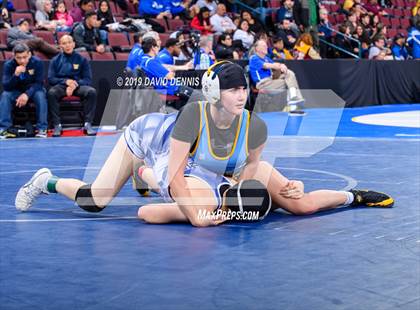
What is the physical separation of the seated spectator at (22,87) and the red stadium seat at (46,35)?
81.4 inches

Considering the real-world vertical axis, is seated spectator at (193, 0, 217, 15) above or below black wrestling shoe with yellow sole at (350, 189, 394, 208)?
below

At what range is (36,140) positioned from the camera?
11.3 metres

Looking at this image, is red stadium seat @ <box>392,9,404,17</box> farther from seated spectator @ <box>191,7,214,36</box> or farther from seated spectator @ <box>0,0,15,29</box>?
seated spectator @ <box>0,0,15,29</box>

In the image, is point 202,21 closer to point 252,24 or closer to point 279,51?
point 279,51

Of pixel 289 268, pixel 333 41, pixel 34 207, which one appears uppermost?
pixel 289 268

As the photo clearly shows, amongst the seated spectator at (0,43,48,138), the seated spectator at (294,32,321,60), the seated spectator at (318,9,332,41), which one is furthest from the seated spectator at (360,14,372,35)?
the seated spectator at (0,43,48,138)

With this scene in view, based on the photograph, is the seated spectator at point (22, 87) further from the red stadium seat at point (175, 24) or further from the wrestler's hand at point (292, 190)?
the wrestler's hand at point (292, 190)

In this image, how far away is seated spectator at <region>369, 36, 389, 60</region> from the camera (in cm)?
2119

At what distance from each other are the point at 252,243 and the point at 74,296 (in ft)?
4.50

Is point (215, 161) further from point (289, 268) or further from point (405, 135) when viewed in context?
point (405, 135)

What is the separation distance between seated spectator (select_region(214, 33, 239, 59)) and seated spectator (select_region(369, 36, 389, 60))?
536 cm

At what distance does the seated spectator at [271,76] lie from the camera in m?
16.0

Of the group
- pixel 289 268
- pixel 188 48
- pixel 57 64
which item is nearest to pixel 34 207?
pixel 289 268

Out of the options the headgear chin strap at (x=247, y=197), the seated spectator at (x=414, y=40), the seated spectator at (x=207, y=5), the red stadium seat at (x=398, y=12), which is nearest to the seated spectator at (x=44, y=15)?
the seated spectator at (x=207, y=5)
